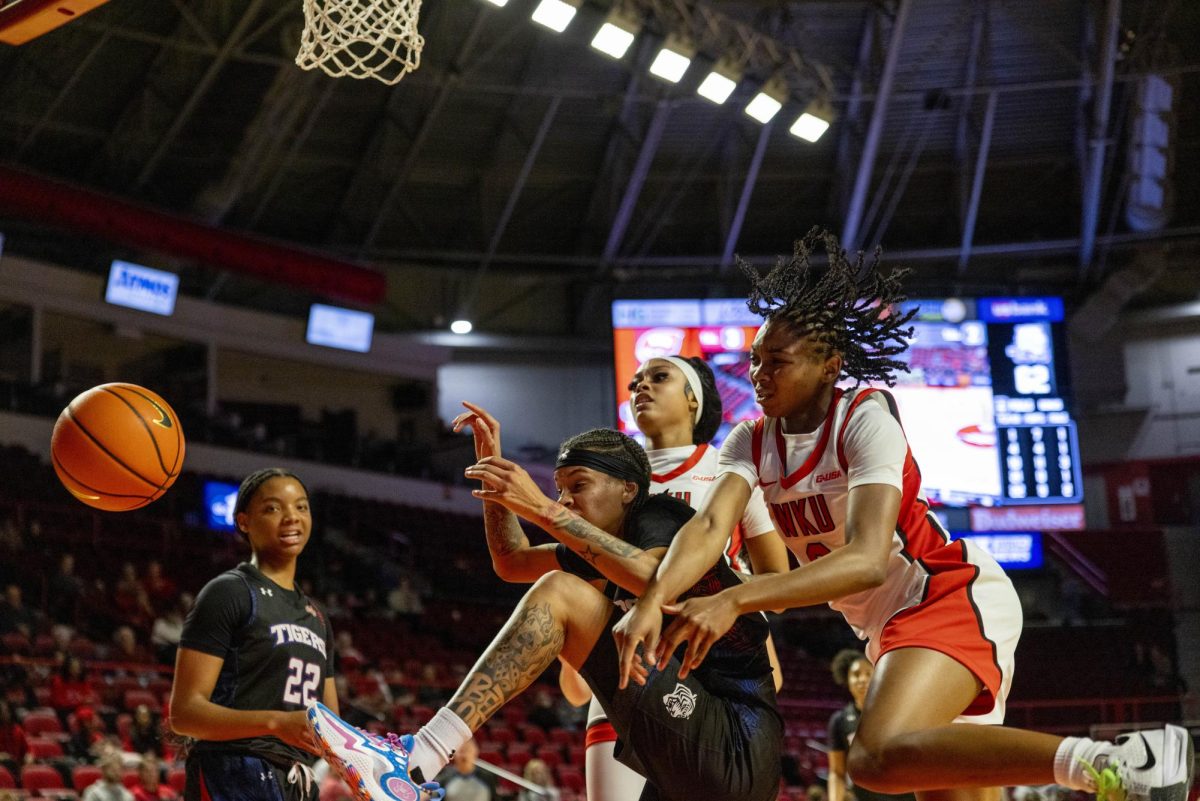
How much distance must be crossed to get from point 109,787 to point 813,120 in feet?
44.8

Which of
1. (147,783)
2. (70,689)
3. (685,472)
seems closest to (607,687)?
(685,472)

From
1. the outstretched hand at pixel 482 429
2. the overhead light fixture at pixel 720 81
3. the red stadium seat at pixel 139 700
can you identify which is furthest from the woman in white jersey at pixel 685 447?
the overhead light fixture at pixel 720 81

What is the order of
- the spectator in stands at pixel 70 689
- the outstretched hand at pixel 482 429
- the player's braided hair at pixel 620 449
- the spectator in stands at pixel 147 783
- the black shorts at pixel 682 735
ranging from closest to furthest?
the black shorts at pixel 682 735, the player's braided hair at pixel 620 449, the outstretched hand at pixel 482 429, the spectator in stands at pixel 147 783, the spectator in stands at pixel 70 689

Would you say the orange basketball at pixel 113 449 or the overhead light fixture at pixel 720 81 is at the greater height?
the overhead light fixture at pixel 720 81

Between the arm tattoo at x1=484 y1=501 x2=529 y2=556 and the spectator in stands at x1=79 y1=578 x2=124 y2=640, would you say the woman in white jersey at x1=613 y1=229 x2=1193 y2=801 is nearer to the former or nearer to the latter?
the arm tattoo at x1=484 y1=501 x2=529 y2=556

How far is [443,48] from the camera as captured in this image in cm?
2139

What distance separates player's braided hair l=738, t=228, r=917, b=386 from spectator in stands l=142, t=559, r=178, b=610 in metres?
12.8

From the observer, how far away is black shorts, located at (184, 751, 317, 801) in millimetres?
4605

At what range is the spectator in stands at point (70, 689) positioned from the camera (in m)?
11.6

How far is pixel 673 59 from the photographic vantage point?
679 inches

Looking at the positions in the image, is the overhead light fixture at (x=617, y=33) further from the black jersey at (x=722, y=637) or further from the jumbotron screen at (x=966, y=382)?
the black jersey at (x=722, y=637)

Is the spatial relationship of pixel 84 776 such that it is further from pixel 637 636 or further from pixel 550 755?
pixel 637 636

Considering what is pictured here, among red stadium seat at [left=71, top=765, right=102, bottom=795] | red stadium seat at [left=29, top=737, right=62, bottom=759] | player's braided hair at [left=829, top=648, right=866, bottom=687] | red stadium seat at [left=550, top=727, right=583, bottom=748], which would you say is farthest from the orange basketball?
red stadium seat at [left=550, top=727, right=583, bottom=748]

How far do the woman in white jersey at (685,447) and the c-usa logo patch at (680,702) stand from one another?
3.59 feet
